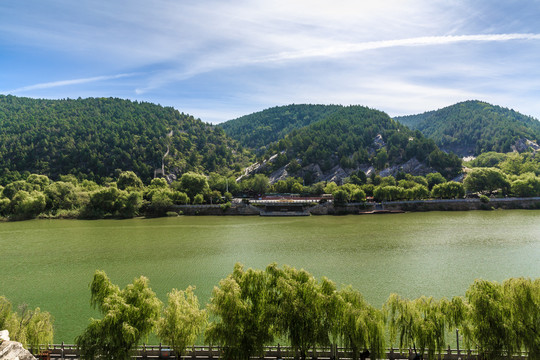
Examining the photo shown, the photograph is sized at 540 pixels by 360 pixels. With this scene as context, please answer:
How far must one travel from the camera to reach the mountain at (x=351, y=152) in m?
121

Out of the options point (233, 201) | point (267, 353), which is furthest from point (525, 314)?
point (233, 201)

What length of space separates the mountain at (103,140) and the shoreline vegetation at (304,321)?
10558cm

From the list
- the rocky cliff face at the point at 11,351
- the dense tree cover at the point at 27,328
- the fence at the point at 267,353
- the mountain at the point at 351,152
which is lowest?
the fence at the point at 267,353

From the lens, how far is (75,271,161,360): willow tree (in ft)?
54.1

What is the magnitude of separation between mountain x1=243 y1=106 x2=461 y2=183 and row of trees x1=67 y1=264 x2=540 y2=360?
337 feet

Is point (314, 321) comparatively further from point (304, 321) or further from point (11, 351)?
point (11, 351)

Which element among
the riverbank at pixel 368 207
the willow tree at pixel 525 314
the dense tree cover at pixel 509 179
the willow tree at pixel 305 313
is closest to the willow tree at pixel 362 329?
the willow tree at pixel 305 313

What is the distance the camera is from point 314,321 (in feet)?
56.9

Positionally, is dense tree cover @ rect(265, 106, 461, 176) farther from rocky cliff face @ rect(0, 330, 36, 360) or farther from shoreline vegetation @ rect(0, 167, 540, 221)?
rocky cliff face @ rect(0, 330, 36, 360)

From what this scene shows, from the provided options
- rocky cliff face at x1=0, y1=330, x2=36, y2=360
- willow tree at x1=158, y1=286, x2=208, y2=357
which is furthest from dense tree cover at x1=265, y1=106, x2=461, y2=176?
rocky cliff face at x1=0, y1=330, x2=36, y2=360

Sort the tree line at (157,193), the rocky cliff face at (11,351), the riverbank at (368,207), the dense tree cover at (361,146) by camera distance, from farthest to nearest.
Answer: the dense tree cover at (361,146) → the riverbank at (368,207) → the tree line at (157,193) → the rocky cliff face at (11,351)

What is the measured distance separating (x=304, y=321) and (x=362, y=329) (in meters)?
2.80

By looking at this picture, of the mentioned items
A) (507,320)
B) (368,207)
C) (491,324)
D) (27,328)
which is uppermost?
(368,207)

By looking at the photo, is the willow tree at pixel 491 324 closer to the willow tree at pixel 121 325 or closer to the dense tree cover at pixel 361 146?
the willow tree at pixel 121 325
